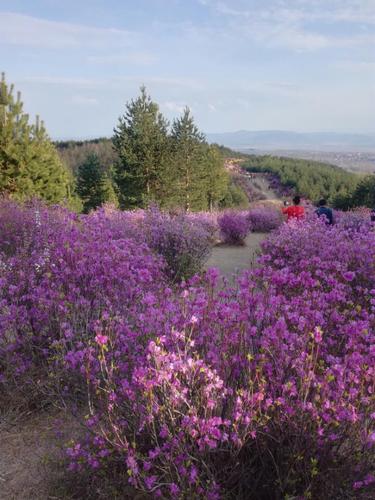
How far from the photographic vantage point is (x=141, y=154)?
31078 millimetres

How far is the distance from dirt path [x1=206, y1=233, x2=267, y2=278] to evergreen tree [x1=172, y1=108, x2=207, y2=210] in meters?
21.9

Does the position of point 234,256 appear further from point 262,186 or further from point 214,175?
point 262,186

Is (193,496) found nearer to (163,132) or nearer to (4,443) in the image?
(4,443)

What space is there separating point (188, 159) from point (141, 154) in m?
6.99

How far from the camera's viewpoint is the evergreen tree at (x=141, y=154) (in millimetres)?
30875

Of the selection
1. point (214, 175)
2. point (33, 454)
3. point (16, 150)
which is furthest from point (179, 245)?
point (214, 175)

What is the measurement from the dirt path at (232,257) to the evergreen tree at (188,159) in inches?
862

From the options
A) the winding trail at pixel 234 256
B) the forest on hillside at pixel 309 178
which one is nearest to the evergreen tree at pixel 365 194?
the forest on hillside at pixel 309 178

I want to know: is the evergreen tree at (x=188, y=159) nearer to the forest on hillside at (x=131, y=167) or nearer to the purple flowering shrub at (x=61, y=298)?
the forest on hillside at (x=131, y=167)

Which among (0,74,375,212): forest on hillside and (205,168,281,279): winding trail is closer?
(205,168,281,279): winding trail

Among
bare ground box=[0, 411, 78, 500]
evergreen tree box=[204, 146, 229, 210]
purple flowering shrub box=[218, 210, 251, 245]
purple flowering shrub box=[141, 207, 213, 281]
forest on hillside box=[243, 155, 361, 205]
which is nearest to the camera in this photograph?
bare ground box=[0, 411, 78, 500]

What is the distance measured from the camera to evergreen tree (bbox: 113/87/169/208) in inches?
1216

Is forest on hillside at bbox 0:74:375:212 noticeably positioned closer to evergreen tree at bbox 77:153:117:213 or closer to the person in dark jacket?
evergreen tree at bbox 77:153:117:213

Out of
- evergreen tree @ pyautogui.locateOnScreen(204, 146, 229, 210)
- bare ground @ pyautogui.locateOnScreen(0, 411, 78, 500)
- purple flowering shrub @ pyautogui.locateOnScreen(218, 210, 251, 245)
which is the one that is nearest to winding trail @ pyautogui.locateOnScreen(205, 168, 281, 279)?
purple flowering shrub @ pyautogui.locateOnScreen(218, 210, 251, 245)
